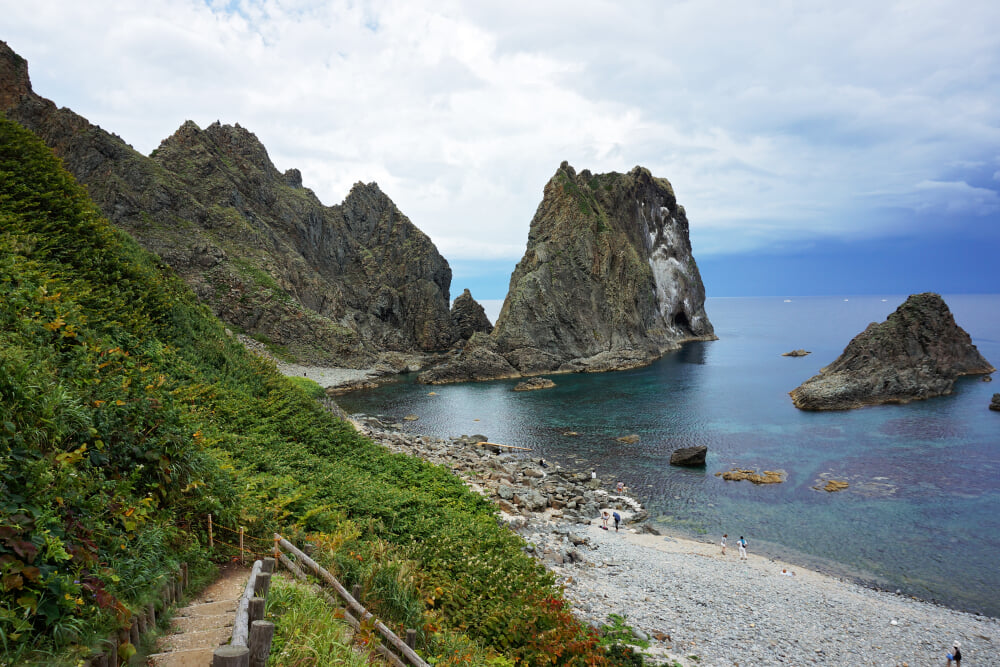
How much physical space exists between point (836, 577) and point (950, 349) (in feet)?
219

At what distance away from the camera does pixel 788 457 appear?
41.0 m

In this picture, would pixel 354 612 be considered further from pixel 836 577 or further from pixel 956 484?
pixel 956 484

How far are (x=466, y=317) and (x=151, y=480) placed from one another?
113155mm

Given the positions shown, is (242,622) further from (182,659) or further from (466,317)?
(466,317)

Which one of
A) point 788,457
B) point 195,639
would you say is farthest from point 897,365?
point 195,639

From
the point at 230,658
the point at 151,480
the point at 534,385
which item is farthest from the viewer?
the point at 534,385

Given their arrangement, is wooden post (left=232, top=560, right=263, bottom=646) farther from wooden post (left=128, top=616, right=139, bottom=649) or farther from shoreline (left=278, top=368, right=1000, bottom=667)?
shoreline (left=278, top=368, right=1000, bottom=667)

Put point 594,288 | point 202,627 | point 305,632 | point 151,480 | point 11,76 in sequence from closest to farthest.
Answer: point 202,627, point 305,632, point 151,480, point 11,76, point 594,288

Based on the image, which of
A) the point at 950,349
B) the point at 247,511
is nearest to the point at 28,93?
the point at 247,511

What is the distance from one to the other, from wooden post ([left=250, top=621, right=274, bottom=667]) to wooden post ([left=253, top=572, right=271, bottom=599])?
152 cm

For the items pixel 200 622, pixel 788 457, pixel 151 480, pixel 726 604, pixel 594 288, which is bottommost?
pixel 726 604

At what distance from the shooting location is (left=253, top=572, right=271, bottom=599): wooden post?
666 centimetres

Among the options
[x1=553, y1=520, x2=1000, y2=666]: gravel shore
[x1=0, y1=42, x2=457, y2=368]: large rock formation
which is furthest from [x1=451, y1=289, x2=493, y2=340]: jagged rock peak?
[x1=553, y1=520, x2=1000, y2=666]: gravel shore

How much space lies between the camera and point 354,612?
298 inches
